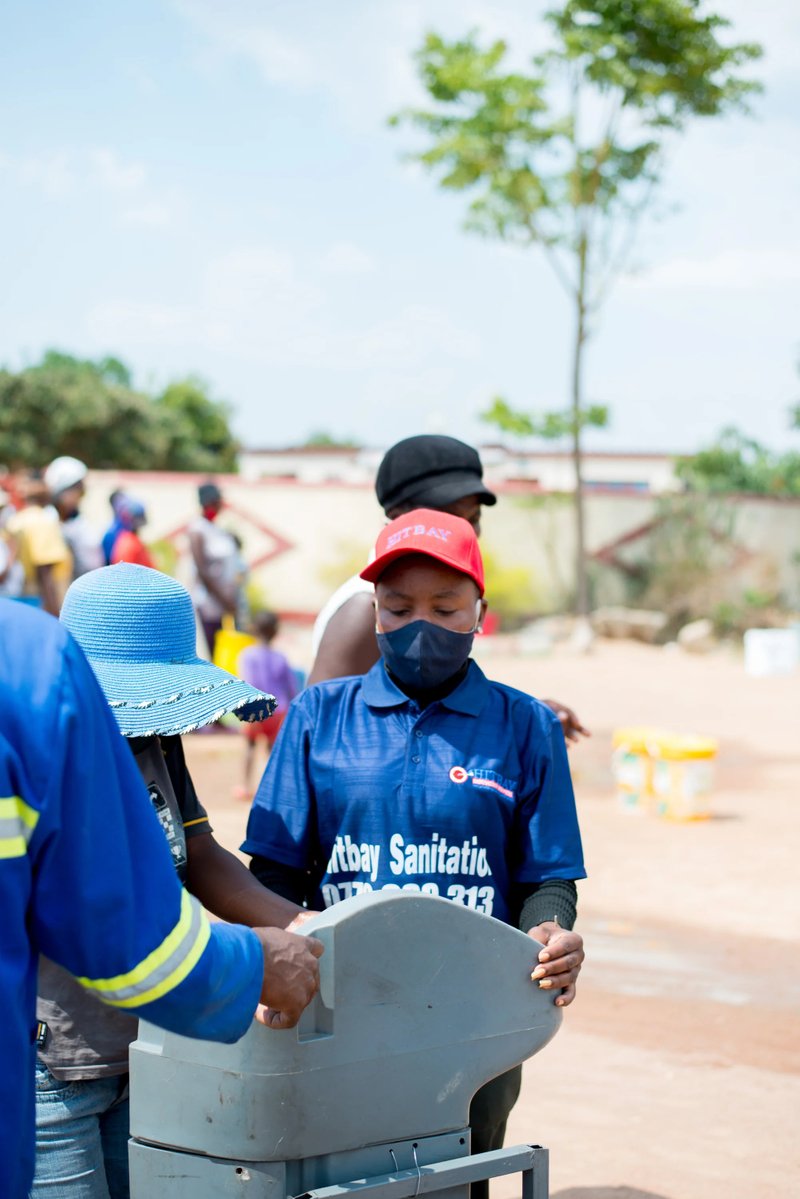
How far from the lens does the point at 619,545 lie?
80.5ft

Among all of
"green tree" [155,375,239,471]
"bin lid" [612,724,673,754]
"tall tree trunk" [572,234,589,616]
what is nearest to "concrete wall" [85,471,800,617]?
"tall tree trunk" [572,234,589,616]

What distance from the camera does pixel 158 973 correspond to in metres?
1.56

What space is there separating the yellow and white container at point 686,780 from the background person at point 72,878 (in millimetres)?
7612

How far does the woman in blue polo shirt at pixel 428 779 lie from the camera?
253 centimetres

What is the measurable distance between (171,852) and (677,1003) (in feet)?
12.3

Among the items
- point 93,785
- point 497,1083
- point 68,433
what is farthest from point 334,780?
point 68,433

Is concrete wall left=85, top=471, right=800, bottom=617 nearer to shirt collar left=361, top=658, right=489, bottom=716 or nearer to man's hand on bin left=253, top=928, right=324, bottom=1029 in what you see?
shirt collar left=361, top=658, right=489, bottom=716

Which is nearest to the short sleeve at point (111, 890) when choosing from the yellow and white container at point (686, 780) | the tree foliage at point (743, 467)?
the yellow and white container at point (686, 780)

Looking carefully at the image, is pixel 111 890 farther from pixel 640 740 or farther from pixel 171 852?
pixel 640 740

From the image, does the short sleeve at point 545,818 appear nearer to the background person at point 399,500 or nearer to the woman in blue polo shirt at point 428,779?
the woman in blue polo shirt at point 428,779

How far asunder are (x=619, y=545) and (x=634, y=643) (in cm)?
313

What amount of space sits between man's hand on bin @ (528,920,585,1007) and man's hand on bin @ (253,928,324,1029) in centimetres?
46

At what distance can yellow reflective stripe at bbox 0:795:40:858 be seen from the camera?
4.77ft

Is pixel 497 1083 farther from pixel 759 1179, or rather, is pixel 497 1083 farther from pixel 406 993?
pixel 759 1179
